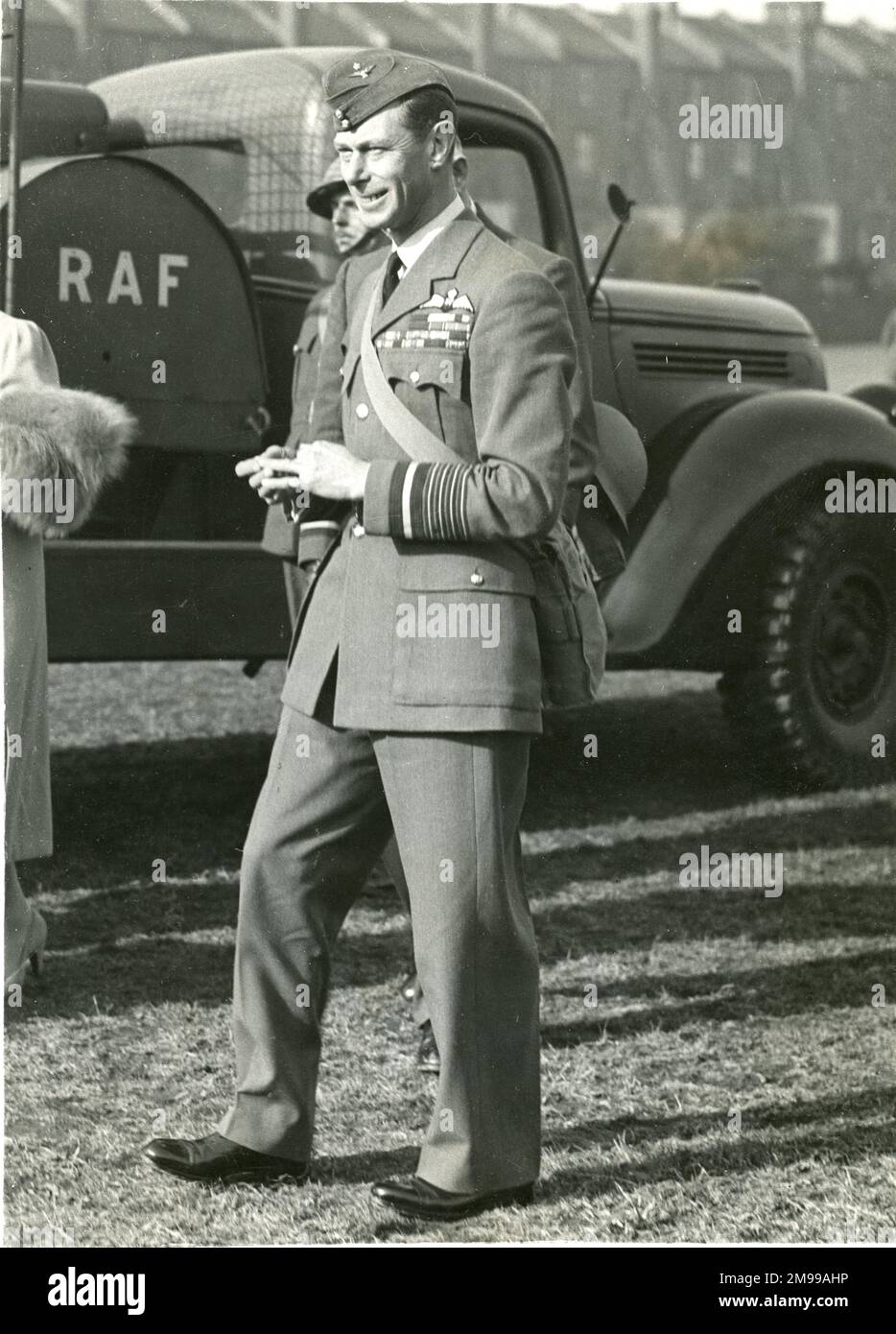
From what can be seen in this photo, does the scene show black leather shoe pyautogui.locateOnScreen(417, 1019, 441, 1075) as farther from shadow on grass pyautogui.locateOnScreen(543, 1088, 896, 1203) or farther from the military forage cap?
the military forage cap

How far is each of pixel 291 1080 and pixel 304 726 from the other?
23.3 inches

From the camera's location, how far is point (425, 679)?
9.43 ft

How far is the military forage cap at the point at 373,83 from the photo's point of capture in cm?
277

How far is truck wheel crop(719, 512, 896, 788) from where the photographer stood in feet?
22.0

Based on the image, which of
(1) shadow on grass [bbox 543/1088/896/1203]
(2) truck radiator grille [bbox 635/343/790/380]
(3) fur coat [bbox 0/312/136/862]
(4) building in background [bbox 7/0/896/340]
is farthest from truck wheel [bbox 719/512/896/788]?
(3) fur coat [bbox 0/312/136/862]

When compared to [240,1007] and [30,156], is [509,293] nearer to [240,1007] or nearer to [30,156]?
[240,1007]

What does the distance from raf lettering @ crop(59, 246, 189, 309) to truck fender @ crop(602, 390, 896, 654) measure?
1.97m

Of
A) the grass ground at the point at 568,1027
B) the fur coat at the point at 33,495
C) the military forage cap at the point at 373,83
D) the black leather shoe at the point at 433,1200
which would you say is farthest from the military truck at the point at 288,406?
the black leather shoe at the point at 433,1200

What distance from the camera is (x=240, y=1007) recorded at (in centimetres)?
306

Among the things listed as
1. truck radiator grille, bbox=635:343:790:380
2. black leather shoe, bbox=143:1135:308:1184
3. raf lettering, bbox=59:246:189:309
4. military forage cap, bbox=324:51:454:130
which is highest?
truck radiator grille, bbox=635:343:790:380

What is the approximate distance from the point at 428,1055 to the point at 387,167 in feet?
6.41

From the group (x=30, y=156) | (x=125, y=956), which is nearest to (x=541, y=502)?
(x=125, y=956)

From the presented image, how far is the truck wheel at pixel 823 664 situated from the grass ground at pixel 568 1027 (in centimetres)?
16

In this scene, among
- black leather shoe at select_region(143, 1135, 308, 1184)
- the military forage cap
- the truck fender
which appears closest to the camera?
the military forage cap
